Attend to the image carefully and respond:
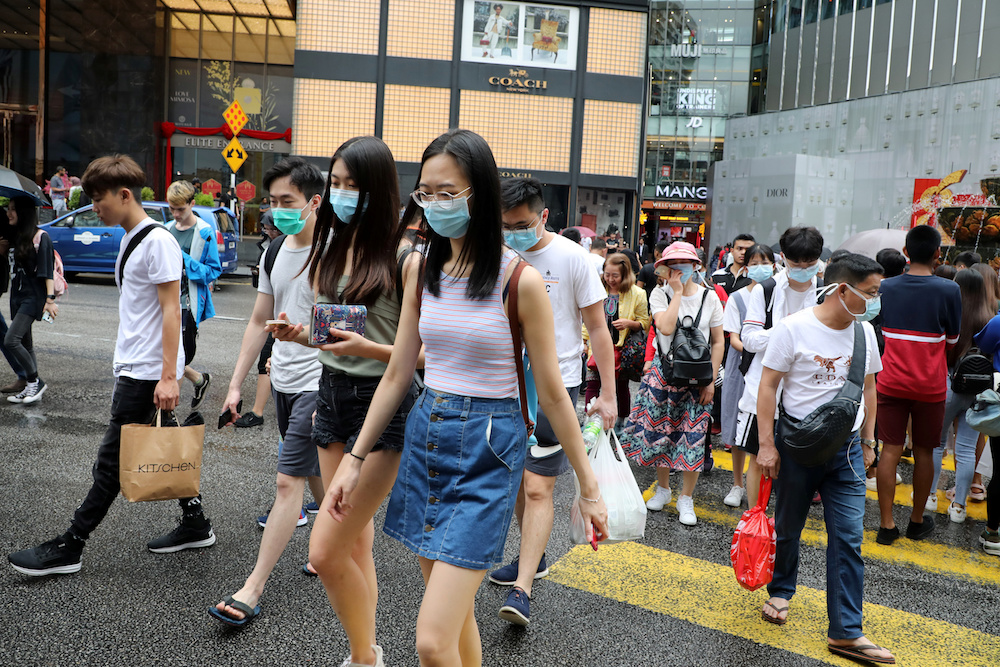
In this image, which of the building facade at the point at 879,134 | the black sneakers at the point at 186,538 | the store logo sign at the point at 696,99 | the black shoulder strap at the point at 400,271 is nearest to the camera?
the black shoulder strap at the point at 400,271

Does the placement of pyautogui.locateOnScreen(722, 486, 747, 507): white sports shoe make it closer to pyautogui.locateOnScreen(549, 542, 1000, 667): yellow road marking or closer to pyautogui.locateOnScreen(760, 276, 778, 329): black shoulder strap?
pyautogui.locateOnScreen(549, 542, 1000, 667): yellow road marking

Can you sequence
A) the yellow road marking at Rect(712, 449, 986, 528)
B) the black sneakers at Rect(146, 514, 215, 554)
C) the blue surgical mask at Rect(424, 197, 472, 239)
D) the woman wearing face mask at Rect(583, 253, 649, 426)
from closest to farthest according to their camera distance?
1. the blue surgical mask at Rect(424, 197, 472, 239)
2. the black sneakers at Rect(146, 514, 215, 554)
3. the yellow road marking at Rect(712, 449, 986, 528)
4. the woman wearing face mask at Rect(583, 253, 649, 426)

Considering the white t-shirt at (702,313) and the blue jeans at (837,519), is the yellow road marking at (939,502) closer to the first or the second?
the white t-shirt at (702,313)

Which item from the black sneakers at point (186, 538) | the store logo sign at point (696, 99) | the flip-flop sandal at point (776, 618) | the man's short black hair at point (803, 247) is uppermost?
the store logo sign at point (696, 99)

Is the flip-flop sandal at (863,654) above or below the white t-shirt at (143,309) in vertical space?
below

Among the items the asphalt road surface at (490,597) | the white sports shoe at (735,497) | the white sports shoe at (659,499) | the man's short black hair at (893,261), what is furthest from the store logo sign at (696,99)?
the white sports shoe at (659,499)

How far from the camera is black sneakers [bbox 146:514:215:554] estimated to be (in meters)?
4.30

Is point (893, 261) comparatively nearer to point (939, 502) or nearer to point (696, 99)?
point (939, 502)

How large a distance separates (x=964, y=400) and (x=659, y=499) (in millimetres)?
2307

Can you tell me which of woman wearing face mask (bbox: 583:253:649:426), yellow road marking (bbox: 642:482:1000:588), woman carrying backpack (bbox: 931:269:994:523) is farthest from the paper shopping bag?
woman carrying backpack (bbox: 931:269:994:523)

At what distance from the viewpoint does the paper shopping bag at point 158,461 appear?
3.80 meters

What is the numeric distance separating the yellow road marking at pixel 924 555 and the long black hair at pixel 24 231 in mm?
6252

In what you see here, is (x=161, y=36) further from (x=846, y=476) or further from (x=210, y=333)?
(x=846, y=476)

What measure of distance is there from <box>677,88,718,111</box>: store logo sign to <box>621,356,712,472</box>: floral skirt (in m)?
40.6
